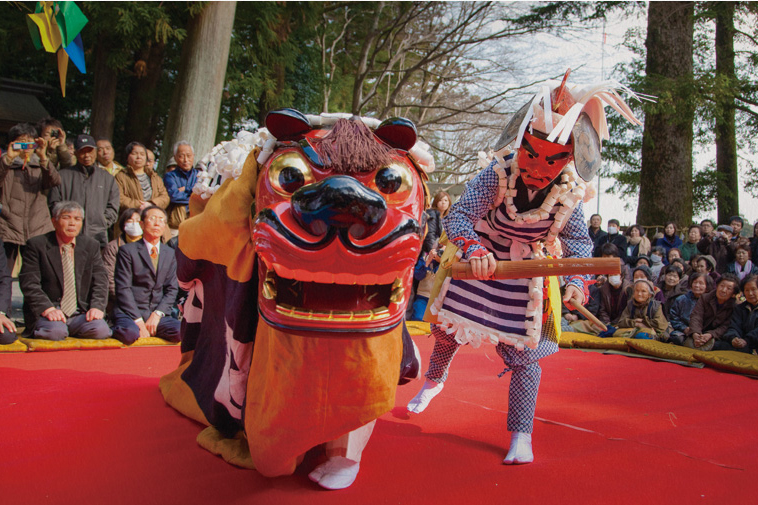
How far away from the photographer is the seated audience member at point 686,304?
534cm

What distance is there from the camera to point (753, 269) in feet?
21.6

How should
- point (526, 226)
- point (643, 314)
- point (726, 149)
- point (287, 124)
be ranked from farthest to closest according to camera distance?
point (726, 149) < point (643, 314) < point (526, 226) < point (287, 124)

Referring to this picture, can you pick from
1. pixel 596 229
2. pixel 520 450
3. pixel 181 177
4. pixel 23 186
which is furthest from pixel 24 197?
pixel 596 229

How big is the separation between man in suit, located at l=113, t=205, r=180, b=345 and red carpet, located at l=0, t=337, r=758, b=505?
3.08 ft

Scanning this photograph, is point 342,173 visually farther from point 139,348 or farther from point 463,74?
point 463,74

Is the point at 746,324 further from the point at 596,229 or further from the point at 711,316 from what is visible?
the point at 596,229

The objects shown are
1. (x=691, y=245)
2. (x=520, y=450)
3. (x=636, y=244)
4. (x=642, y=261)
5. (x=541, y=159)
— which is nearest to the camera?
(x=520, y=450)

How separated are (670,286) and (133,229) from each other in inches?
217

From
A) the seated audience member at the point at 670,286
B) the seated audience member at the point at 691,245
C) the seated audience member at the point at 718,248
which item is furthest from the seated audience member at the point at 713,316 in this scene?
the seated audience member at the point at 691,245

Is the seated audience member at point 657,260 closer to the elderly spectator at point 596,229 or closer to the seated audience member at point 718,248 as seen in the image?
the seated audience member at point 718,248

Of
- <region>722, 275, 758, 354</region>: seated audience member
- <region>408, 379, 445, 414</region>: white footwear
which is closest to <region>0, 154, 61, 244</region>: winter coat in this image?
<region>408, 379, 445, 414</region>: white footwear

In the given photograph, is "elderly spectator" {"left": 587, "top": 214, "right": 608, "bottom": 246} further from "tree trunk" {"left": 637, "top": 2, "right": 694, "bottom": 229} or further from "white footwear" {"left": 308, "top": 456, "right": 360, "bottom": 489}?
"white footwear" {"left": 308, "top": 456, "right": 360, "bottom": 489}

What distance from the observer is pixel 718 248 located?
23.3 feet

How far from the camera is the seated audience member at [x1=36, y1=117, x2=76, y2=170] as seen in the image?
4.73 m
